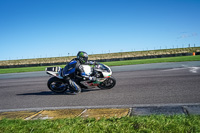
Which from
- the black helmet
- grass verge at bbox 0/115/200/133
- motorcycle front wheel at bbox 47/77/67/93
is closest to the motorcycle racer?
the black helmet

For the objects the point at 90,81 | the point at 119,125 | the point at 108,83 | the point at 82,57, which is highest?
the point at 82,57

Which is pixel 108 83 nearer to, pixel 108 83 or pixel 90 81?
pixel 108 83

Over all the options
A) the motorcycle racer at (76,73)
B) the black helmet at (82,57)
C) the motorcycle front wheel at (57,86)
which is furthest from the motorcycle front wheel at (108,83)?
the motorcycle front wheel at (57,86)

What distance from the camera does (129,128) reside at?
307cm

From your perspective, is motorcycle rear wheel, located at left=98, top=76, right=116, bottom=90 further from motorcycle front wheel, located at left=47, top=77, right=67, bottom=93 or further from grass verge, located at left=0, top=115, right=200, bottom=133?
grass verge, located at left=0, top=115, right=200, bottom=133

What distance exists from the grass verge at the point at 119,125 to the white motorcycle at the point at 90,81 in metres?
3.80

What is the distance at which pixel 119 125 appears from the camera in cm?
318

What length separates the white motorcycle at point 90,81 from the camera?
7383 millimetres

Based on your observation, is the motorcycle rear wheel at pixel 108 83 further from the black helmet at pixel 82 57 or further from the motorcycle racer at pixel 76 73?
the black helmet at pixel 82 57

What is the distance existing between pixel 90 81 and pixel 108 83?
2.70ft

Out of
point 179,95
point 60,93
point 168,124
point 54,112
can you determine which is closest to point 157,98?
point 179,95

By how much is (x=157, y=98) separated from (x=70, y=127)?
A: 3.20 metres

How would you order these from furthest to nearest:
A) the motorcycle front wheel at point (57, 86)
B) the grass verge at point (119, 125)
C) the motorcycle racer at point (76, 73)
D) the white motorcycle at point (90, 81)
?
the motorcycle front wheel at point (57, 86)
the white motorcycle at point (90, 81)
the motorcycle racer at point (76, 73)
the grass verge at point (119, 125)

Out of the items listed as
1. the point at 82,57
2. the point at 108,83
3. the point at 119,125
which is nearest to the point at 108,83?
the point at 108,83
